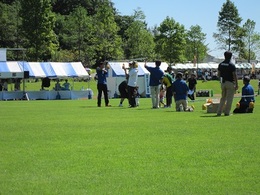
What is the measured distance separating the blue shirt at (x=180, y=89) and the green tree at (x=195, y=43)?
291ft

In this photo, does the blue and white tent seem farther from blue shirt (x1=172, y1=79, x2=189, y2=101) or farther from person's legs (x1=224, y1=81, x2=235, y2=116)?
person's legs (x1=224, y1=81, x2=235, y2=116)

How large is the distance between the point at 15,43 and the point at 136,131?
8861cm

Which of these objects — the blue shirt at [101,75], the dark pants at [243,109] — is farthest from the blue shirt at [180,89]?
the blue shirt at [101,75]

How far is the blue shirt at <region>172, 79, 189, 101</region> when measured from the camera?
21484 mm

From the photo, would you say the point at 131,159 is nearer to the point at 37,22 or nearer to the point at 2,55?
the point at 2,55

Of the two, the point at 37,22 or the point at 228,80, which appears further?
the point at 37,22

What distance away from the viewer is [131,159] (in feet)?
29.1

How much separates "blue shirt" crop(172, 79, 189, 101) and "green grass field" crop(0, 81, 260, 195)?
278 inches

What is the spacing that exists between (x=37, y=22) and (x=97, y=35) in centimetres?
1330

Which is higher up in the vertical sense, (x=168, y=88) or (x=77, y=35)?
(x=77, y=35)

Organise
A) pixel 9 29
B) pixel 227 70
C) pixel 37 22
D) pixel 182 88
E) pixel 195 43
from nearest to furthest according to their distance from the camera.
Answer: pixel 227 70 < pixel 182 88 < pixel 37 22 < pixel 9 29 < pixel 195 43

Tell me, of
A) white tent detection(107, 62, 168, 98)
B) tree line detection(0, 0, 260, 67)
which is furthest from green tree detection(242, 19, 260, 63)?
white tent detection(107, 62, 168, 98)

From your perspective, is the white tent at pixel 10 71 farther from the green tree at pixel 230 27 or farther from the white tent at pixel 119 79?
the green tree at pixel 230 27

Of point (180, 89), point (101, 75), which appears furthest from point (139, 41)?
point (180, 89)
